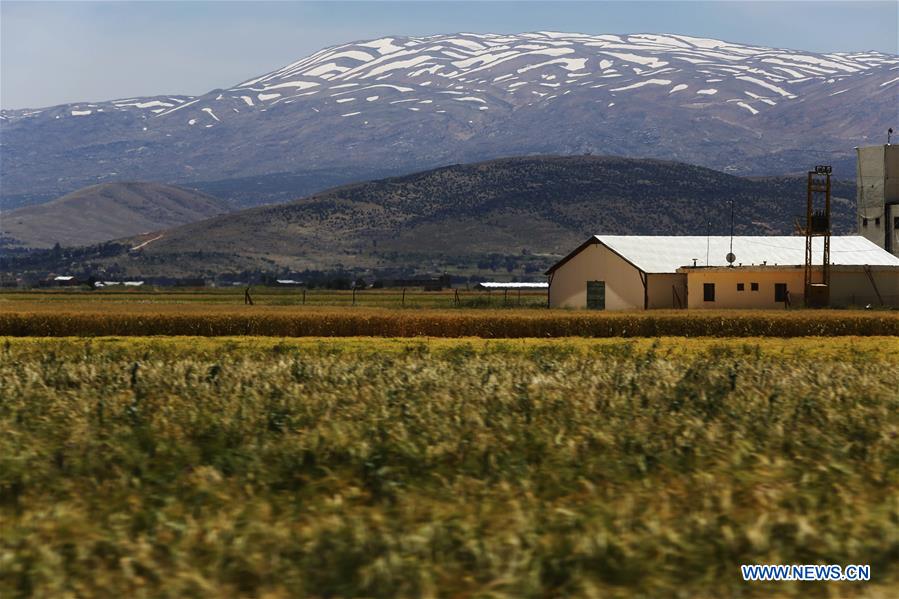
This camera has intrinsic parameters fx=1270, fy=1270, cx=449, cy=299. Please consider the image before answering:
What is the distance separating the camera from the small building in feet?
263

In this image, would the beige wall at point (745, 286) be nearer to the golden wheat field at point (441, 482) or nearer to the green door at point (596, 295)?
the green door at point (596, 295)

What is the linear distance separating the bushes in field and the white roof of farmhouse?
20555 mm

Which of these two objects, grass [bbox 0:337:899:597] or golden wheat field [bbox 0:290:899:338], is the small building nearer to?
golden wheat field [bbox 0:290:899:338]

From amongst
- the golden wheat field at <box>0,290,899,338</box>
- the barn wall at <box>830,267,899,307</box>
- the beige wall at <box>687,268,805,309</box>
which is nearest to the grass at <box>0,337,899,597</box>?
the golden wheat field at <box>0,290,899,338</box>

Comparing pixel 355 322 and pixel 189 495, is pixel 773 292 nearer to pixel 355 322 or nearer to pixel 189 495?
pixel 355 322

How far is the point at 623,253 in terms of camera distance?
8338cm

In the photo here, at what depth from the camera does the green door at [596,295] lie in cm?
8425

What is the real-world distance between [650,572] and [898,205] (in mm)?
107412

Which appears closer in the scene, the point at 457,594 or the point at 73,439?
the point at 457,594

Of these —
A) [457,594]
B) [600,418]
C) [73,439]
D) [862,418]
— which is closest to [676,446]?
[600,418]

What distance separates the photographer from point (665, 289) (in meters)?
81.7

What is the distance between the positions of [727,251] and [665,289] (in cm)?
786

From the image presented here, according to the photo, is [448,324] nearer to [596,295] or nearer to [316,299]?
[596,295]

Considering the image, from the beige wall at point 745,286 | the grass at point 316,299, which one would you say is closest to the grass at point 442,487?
the beige wall at point 745,286
